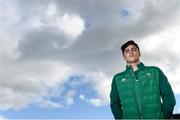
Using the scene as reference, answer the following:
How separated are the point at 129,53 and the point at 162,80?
2.58 feet

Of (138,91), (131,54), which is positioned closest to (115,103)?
(138,91)

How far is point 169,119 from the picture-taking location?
7832 millimetres

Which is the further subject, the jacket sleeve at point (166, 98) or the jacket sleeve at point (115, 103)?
the jacket sleeve at point (115, 103)

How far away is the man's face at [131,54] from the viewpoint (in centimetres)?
802


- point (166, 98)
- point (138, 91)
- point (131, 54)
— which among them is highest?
point (131, 54)

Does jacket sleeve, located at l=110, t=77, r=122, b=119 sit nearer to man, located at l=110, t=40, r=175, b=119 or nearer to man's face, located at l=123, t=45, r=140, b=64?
man, located at l=110, t=40, r=175, b=119

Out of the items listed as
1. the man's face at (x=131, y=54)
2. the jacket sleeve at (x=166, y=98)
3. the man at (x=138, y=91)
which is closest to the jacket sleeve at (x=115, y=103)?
the man at (x=138, y=91)

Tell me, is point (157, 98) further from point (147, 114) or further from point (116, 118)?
point (116, 118)

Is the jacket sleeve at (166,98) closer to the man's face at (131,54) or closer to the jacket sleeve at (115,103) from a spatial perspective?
the man's face at (131,54)

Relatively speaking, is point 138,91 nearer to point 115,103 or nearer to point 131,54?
point 115,103

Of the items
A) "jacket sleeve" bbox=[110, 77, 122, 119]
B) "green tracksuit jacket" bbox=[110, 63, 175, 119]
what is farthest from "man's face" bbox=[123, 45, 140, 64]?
"jacket sleeve" bbox=[110, 77, 122, 119]

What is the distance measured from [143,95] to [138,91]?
116mm

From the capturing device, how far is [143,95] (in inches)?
304

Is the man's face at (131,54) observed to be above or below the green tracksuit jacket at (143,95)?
above
